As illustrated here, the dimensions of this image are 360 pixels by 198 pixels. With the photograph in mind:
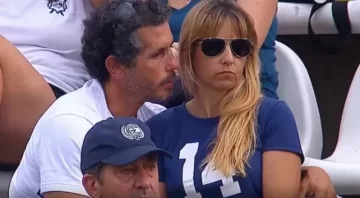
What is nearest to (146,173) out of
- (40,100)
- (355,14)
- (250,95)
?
(250,95)

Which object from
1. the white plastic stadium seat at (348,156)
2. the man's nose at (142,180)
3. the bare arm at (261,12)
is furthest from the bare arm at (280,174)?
the bare arm at (261,12)

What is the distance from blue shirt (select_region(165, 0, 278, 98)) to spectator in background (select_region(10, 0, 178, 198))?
1.36ft

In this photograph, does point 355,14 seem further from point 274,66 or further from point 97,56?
point 97,56

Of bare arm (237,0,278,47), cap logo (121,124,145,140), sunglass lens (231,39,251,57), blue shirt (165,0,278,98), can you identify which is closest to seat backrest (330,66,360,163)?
blue shirt (165,0,278,98)

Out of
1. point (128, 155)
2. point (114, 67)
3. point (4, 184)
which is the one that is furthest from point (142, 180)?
point (4, 184)

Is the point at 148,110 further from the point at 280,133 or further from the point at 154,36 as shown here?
the point at 280,133

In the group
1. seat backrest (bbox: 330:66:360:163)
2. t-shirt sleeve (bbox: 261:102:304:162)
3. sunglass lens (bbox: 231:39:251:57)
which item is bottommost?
seat backrest (bbox: 330:66:360:163)

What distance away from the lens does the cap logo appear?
2.00 metres

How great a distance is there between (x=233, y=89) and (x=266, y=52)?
63cm

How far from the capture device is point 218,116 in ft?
7.97

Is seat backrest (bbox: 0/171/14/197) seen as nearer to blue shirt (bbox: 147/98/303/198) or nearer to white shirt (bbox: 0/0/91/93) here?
white shirt (bbox: 0/0/91/93)

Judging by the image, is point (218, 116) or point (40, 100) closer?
point (218, 116)

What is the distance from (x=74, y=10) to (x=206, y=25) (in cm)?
68

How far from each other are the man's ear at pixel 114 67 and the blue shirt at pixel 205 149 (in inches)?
6.9
